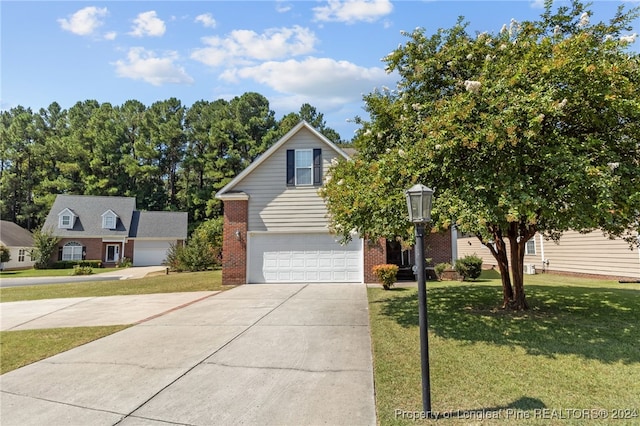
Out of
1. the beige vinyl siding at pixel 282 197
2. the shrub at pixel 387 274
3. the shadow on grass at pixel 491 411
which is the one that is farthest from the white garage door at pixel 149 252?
the shadow on grass at pixel 491 411

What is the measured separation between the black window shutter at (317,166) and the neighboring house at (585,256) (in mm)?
9192

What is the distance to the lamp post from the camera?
3.81m

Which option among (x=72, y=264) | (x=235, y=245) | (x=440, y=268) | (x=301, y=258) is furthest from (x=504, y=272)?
(x=72, y=264)

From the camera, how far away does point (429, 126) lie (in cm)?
618

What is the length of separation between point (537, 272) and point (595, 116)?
14.5 meters

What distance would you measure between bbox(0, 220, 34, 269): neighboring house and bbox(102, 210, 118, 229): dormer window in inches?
253

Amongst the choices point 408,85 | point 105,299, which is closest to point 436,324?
point 408,85

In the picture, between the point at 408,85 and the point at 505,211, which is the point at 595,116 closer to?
the point at 505,211

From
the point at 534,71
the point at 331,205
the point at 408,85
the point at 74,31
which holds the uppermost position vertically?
the point at 74,31

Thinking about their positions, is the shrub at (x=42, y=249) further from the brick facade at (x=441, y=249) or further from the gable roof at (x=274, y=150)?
the brick facade at (x=441, y=249)

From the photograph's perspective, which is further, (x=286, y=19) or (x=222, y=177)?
(x=222, y=177)

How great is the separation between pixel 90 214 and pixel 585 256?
129ft

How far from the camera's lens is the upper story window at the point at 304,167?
15.4 metres

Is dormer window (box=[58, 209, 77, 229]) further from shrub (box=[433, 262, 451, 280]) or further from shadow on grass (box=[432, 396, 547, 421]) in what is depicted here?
shadow on grass (box=[432, 396, 547, 421])
